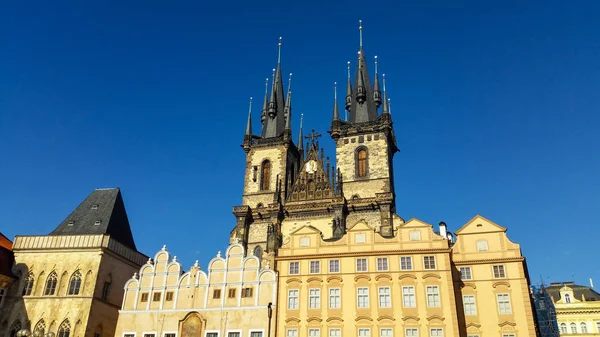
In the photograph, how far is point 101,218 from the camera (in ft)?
136

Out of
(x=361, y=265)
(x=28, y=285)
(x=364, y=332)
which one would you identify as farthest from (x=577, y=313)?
(x=28, y=285)

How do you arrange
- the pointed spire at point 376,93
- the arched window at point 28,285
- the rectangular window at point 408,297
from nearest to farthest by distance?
the rectangular window at point 408,297 < the arched window at point 28,285 < the pointed spire at point 376,93

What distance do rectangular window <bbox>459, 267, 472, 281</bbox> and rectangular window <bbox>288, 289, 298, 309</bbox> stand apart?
10419 mm

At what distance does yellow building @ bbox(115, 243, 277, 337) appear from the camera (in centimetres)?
3164

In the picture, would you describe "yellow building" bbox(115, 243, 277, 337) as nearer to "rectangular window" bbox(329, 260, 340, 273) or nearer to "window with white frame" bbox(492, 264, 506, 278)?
"rectangular window" bbox(329, 260, 340, 273)

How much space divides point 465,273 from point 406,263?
3.85 metres

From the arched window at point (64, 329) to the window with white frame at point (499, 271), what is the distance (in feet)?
93.8

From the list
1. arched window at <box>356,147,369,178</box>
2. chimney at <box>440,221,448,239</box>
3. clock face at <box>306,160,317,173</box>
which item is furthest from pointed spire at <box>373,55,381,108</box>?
chimney at <box>440,221,448,239</box>

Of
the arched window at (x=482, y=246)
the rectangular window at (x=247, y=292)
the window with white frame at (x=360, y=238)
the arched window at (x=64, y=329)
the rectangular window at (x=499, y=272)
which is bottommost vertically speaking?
the arched window at (x=64, y=329)

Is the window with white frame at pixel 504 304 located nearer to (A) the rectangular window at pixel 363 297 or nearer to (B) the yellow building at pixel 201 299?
(A) the rectangular window at pixel 363 297

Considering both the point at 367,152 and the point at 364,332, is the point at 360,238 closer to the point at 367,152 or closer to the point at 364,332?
the point at 364,332

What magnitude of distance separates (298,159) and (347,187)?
10643 mm

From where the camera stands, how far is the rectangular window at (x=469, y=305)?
30.6 m

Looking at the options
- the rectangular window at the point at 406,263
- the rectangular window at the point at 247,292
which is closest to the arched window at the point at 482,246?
the rectangular window at the point at 406,263
